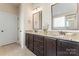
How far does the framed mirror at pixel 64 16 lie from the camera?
2512mm

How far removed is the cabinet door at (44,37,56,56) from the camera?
2375mm

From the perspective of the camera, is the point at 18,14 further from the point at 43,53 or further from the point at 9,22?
the point at 43,53

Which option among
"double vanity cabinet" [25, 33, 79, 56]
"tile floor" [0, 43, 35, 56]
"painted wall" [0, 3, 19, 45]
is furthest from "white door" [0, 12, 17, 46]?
"double vanity cabinet" [25, 33, 79, 56]

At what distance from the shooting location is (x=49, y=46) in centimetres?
258

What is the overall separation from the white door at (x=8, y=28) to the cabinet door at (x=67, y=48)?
415 centimetres

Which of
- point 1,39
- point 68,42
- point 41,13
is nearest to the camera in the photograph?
point 68,42

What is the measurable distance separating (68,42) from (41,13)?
99.0 inches

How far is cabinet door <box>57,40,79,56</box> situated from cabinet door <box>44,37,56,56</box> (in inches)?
7.7

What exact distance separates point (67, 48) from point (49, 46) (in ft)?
2.20

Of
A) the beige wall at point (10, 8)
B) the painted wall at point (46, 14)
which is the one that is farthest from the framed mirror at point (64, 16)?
the beige wall at point (10, 8)

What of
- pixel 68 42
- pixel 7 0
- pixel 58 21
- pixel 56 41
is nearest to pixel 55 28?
pixel 58 21

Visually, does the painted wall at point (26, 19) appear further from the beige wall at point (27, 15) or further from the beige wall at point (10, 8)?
the beige wall at point (10, 8)

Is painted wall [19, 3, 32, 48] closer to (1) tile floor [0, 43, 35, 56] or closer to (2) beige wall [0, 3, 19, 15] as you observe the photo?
(1) tile floor [0, 43, 35, 56]

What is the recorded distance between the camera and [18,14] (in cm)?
648
